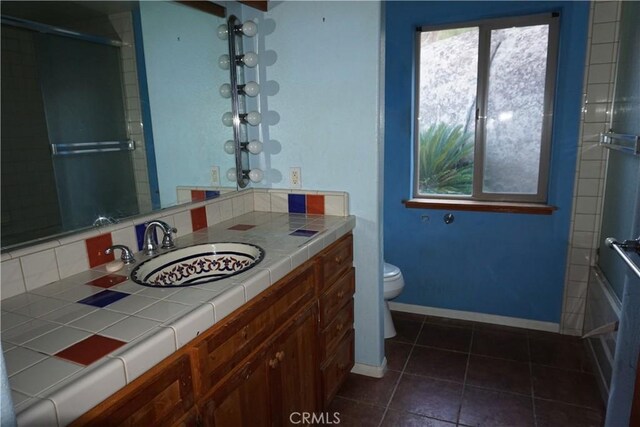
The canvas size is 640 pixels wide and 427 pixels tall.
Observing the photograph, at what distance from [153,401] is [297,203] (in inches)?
53.1

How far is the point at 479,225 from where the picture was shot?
2.61 metres

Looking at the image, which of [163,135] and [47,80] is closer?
[47,80]

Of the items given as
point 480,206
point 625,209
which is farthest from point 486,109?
point 625,209

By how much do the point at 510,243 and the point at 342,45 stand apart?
5.28 feet

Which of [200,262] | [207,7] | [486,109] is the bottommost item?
[200,262]

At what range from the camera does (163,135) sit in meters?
1.74

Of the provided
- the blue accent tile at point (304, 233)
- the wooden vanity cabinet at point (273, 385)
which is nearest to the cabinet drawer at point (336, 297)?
the wooden vanity cabinet at point (273, 385)

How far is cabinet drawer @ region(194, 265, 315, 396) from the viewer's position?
102cm

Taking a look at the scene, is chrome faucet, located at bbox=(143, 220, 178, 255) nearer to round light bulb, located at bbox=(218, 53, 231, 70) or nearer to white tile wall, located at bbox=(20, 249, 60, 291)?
white tile wall, located at bbox=(20, 249, 60, 291)

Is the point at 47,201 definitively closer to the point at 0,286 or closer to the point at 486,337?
the point at 0,286

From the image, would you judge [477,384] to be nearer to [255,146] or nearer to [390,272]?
[390,272]

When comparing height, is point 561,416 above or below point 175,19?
below

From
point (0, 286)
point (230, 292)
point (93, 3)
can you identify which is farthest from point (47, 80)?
point (230, 292)

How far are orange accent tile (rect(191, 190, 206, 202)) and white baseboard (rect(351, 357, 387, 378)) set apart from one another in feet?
3.92
